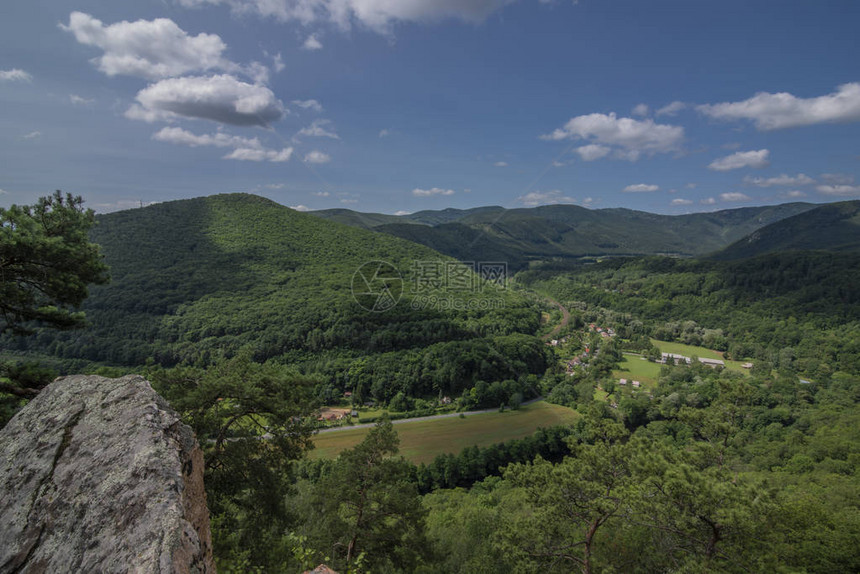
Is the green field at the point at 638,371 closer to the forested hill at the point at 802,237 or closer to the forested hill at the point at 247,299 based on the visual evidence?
the forested hill at the point at 247,299

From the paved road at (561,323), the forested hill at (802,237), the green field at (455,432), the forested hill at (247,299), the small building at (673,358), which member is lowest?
the green field at (455,432)

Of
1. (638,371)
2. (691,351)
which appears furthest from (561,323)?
(638,371)

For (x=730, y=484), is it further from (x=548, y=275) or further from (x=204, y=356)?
(x=548, y=275)

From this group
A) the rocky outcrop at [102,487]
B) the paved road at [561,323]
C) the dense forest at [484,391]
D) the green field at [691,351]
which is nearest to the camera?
the rocky outcrop at [102,487]

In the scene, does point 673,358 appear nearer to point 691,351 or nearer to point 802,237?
point 691,351

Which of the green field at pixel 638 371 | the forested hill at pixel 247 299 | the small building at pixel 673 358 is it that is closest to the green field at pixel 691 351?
the small building at pixel 673 358

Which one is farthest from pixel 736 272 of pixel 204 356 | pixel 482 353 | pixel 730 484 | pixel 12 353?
pixel 12 353

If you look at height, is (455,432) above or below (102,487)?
below
